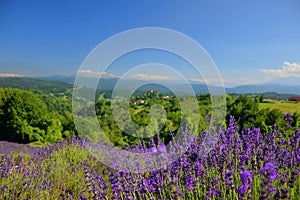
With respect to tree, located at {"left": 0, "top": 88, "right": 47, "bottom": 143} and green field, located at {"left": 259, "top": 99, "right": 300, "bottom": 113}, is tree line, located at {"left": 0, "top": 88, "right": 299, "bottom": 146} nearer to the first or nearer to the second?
tree, located at {"left": 0, "top": 88, "right": 47, "bottom": 143}

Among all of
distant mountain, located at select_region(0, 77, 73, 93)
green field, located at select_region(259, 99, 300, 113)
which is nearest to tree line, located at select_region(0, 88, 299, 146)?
green field, located at select_region(259, 99, 300, 113)

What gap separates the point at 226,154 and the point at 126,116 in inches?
195

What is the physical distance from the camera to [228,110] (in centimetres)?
662

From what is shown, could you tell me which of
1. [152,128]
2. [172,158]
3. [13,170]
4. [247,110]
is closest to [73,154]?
[13,170]

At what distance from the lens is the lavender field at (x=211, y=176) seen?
163 centimetres

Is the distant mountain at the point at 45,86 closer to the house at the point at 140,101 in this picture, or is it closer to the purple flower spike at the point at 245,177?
the house at the point at 140,101

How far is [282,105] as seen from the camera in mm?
6832

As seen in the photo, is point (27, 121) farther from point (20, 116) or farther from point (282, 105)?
point (282, 105)

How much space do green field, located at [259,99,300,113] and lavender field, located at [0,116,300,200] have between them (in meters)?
3.36

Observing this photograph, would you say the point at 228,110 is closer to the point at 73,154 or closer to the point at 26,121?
the point at 73,154

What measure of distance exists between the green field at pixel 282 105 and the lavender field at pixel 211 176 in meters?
3.36

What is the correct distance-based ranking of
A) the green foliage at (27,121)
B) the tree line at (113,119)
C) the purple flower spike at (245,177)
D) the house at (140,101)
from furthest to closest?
the green foliage at (27,121) < the house at (140,101) < the tree line at (113,119) < the purple flower spike at (245,177)

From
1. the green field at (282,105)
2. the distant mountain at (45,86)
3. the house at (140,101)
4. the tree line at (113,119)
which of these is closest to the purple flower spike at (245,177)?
the tree line at (113,119)

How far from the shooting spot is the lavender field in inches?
64.3
